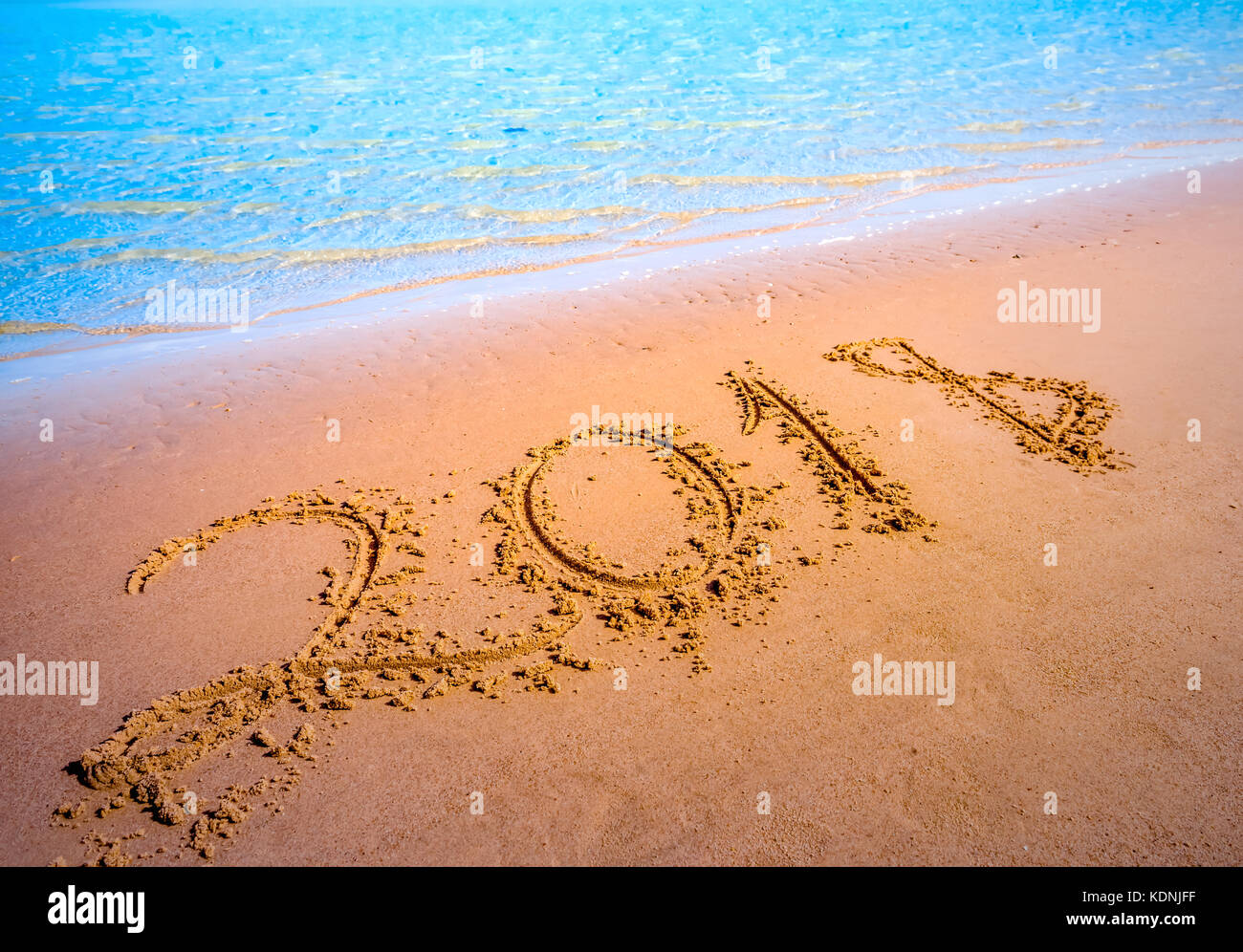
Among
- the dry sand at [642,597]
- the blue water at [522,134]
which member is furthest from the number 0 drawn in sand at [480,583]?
the blue water at [522,134]

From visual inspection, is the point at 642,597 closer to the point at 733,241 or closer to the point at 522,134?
the point at 733,241

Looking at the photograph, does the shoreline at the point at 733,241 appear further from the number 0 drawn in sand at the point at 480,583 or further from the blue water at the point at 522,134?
the number 0 drawn in sand at the point at 480,583

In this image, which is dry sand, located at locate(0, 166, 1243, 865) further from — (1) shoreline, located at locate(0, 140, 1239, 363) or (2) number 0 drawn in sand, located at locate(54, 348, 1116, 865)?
(1) shoreline, located at locate(0, 140, 1239, 363)

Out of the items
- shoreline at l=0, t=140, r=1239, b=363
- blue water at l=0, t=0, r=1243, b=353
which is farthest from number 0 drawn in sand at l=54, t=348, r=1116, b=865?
blue water at l=0, t=0, r=1243, b=353

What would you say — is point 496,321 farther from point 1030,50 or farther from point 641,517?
point 1030,50

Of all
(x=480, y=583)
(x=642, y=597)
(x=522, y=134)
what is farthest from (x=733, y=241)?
(x=522, y=134)
